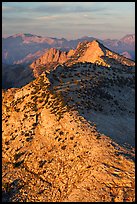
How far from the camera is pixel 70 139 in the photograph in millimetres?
37062

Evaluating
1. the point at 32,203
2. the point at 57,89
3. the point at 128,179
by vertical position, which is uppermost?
the point at 57,89

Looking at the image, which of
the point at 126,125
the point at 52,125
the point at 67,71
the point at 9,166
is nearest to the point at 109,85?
the point at 67,71

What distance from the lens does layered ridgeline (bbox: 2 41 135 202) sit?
1189 inches

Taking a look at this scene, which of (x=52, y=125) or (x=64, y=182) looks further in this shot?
(x=52, y=125)

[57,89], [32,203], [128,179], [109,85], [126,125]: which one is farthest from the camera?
[109,85]

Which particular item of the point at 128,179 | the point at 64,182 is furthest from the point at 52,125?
the point at 128,179

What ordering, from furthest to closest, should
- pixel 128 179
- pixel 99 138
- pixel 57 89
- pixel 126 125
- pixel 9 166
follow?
1. pixel 57 89
2. pixel 126 125
3. pixel 9 166
4. pixel 99 138
5. pixel 128 179

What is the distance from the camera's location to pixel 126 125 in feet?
137

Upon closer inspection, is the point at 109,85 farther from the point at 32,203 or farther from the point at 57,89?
the point at 32,203

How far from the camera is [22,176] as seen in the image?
118ft

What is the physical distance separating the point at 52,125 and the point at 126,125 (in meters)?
10.2

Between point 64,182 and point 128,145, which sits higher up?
point 128,145

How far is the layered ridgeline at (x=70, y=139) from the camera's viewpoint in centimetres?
3020

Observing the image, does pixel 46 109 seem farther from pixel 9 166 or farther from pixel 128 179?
pixel 128 179
